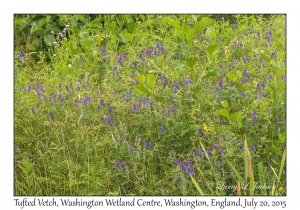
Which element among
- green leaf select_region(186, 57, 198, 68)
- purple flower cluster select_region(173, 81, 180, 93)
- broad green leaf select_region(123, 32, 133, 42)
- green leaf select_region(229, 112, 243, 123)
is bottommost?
green leaf select_region(229, 112, 243, 123)

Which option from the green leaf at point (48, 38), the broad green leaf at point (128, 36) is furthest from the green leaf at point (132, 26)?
the green leaf at point (48, 38)

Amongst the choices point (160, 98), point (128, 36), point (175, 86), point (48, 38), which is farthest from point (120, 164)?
point (48, 38)

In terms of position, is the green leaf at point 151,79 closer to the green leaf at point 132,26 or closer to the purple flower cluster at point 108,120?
the purple flower cluster at point 108,120

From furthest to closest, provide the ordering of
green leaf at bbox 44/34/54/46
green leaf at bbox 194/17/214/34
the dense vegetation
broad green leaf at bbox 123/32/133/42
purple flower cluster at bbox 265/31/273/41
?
green leaf at bbox 44/34/54/46, purple flower cluster at bbox 265/31/273/41, broad green leaf at bbox 123/32/133/42, green leaf at bbox 194/17/214/34, the dense vegetation

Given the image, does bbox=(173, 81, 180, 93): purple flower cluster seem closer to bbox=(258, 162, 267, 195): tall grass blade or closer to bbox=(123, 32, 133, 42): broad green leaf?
bbox=(258, 162, 267, 195): tall grass blade

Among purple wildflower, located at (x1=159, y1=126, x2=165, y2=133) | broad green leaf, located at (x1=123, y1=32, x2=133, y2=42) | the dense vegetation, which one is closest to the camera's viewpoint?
the dense vegetation

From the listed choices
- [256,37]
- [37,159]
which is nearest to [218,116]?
[37,159]

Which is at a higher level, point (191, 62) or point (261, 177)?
point (191, 62)

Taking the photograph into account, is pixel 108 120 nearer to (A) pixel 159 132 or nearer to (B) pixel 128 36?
(A) pixel 159 132

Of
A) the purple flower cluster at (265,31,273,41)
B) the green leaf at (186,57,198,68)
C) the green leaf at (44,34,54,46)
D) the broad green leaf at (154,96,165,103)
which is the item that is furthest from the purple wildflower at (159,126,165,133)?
the green leaf at (44,34,54,46)

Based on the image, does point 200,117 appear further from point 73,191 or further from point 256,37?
point 256,37

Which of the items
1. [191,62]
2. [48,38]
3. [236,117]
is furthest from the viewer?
[48,38]

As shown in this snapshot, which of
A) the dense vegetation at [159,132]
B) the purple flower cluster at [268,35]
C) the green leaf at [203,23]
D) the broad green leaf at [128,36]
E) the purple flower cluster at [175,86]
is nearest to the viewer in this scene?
the dense vegetation at [159,132]
